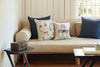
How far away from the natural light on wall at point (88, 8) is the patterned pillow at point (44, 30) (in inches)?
43.9

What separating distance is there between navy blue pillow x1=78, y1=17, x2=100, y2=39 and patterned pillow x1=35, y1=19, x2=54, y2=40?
69cm

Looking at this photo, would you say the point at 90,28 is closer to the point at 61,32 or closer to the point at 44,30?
the point at 61,32

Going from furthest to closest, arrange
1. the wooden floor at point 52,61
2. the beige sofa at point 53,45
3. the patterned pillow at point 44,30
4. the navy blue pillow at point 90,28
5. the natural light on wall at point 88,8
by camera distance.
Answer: the natural light on wall at point 88,8 < the navy blue pillow at point 90,28 < the patterned pillow at point 44,30 < the wooden floor at point 52,61 < the beige sofa at point 53,45

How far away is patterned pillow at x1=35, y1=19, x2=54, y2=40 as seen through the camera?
370 centimetres

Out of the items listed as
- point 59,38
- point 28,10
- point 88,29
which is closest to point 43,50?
point 59,38

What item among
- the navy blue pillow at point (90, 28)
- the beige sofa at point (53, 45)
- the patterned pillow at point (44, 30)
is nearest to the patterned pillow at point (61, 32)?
the patterned pillow at point (44, 30)

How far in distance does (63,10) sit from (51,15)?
309 mm

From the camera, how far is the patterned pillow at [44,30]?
12.1 ft

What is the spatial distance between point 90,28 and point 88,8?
901mm

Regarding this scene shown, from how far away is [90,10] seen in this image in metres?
4.59

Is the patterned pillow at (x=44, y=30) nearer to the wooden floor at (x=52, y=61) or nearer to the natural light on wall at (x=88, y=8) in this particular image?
the wooden floor at (x=52, y=61)

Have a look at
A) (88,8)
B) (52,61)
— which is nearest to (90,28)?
(88,8)

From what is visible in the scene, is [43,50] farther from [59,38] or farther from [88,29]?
[88,29]

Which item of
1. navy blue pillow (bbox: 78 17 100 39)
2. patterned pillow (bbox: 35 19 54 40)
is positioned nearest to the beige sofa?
patterned pillow (bbox: 35 19 54 40)
